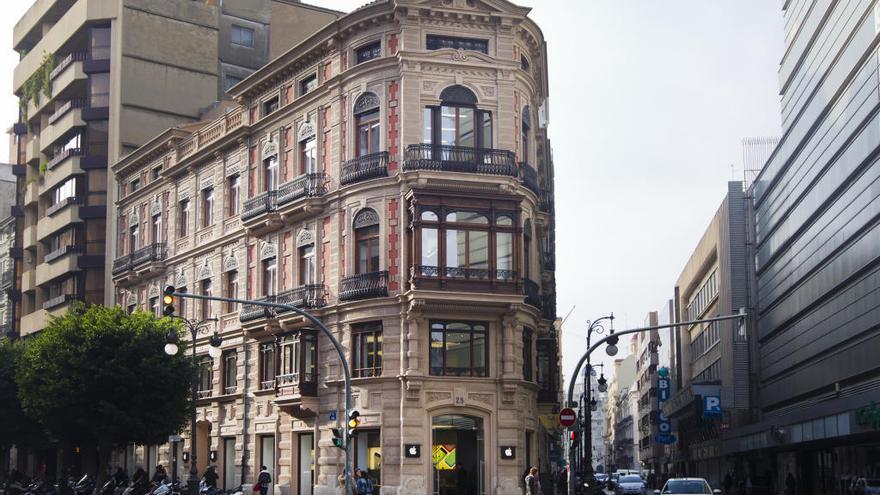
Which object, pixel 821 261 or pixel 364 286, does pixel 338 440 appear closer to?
pixel 364 286

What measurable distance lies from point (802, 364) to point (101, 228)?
42.3 m

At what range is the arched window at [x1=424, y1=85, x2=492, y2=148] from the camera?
1724 inches

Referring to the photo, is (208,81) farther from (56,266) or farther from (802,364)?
(802,364)

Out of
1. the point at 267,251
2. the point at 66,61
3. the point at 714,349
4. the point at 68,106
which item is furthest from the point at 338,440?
the point at 714,349

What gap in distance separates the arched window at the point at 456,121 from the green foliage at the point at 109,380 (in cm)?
1559

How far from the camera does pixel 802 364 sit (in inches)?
2586

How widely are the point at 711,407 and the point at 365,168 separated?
42471mm

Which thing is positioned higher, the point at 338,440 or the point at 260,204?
the point at 260,204

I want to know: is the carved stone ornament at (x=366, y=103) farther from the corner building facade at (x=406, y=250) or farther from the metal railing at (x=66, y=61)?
the metal railing at (x=66, y=61)

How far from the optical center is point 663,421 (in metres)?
106

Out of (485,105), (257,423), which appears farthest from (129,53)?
(485,105)

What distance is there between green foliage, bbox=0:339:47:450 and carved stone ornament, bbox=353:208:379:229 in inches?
1003

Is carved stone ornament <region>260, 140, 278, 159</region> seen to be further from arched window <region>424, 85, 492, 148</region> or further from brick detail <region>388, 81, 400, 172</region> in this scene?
arched window <region>424, 85, 492, 148</region>

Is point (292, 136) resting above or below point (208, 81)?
below
